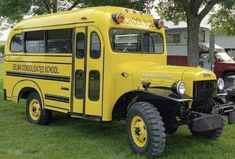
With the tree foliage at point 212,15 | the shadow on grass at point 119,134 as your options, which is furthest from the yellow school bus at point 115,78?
the tree foliage at point 212,15

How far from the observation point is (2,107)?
13.5 m

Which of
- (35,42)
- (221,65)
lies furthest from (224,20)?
(35,42)

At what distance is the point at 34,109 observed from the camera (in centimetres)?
1078

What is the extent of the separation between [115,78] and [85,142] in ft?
4.32

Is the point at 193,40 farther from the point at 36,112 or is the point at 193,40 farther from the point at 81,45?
the point at 81,45

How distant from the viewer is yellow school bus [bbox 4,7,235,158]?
7680 mm

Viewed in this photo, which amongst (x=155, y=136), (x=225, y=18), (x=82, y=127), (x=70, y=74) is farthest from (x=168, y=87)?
(x=225, y=18)

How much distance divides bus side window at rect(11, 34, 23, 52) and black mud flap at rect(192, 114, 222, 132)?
5.10 meters

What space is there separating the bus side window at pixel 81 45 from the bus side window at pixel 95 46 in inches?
8.8

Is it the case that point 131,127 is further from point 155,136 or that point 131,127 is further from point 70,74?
point 70,74

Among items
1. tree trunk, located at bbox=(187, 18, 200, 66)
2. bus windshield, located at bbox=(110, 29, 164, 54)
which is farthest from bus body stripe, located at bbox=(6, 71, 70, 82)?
tree trunk, located at bbox=(187, 18, 200, 66)

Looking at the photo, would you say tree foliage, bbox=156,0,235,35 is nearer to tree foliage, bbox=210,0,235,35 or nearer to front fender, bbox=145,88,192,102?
tree foliage, bbox=210,0,235,35

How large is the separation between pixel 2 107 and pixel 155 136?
23.7 ft

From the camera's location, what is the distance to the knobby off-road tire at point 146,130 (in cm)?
742
